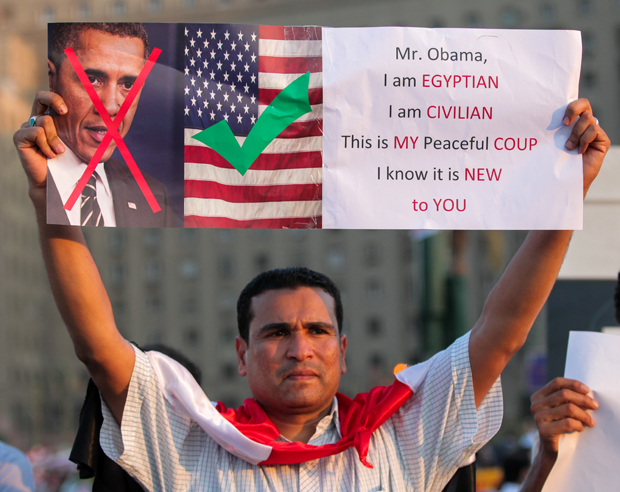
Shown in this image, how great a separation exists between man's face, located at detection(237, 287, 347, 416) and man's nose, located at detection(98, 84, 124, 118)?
0.85m

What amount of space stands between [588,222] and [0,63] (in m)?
74.7

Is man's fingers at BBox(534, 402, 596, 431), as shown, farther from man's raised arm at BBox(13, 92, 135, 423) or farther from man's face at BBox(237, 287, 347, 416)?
man's raised arm at BBox(13, 92, 135, 423)

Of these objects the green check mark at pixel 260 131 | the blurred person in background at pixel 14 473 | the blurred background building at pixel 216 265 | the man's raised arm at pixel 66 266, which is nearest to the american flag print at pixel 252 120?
the green check mark at pixel 260 131

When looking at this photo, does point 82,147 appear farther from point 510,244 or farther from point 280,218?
point 510,244

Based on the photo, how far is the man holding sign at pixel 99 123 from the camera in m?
2.36

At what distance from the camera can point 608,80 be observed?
55.6 m

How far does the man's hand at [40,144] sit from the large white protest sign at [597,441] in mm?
1996

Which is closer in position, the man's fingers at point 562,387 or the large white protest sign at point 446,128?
the large white protest sign at point 446,128

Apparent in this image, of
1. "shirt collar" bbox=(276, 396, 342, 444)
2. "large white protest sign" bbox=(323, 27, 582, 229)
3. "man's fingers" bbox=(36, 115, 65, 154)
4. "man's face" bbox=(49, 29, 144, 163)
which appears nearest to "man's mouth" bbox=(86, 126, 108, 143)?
"man's face" bbox=(49, 29, 144, 163)

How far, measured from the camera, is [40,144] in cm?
231

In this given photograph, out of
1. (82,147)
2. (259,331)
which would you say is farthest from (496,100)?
(82,147)

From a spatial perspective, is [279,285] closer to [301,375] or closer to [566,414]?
[301,375]

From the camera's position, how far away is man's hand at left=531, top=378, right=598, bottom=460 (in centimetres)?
255

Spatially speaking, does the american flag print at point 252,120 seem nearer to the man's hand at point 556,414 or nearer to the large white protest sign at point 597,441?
the man's hand at point 556,414
